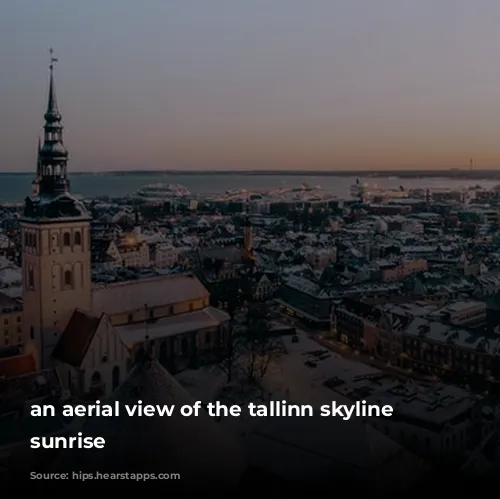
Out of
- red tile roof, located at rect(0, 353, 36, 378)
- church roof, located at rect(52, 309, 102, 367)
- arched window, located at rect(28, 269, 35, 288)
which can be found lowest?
red tile roof, located at rect(0, 353, 36, 378)

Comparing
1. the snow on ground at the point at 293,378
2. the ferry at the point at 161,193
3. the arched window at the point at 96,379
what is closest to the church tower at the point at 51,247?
the arched window at the point at 96,379

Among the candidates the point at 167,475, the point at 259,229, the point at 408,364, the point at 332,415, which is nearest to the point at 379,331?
the point at 408,364

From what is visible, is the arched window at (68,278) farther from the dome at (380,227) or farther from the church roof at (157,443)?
the dome at (380,227)

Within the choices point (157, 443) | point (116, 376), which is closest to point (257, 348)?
point (116, 376)

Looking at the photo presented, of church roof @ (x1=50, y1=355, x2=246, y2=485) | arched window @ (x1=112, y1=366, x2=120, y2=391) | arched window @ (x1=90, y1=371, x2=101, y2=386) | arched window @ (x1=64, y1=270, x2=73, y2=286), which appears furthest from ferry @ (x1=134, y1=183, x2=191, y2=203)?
church roof @ (x1=50, y1=355, x2=246, y2=485)

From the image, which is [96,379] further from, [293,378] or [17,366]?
[293,378]

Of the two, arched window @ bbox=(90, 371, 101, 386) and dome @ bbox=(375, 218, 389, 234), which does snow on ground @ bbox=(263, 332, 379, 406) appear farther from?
dome @ bbox=(375, 218, 389, 234)
